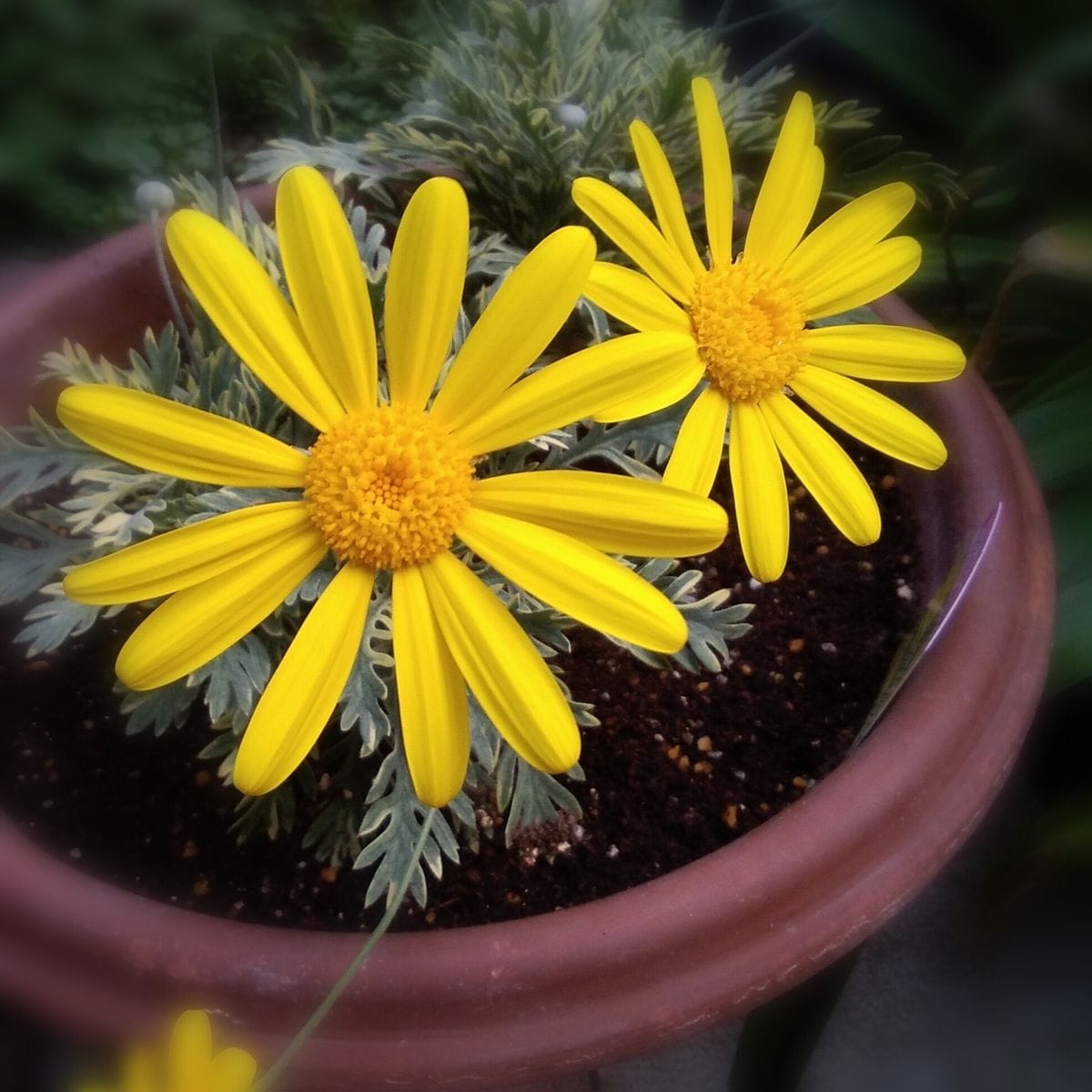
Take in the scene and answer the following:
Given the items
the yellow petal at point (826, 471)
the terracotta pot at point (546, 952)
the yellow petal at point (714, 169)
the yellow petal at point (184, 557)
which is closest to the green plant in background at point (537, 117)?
the yellow petal at point (714, 169)

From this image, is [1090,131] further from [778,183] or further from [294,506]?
[294,506]

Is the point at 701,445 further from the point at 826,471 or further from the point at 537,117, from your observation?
the point at 537,117

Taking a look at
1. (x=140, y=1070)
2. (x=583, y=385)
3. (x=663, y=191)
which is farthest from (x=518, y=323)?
(x=140, y=1070)

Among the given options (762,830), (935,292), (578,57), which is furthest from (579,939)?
(935,292)

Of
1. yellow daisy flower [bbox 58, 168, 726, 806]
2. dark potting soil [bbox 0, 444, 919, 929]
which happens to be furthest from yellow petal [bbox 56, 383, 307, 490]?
dark potting soil [bbox 0, 444, 919, 929]

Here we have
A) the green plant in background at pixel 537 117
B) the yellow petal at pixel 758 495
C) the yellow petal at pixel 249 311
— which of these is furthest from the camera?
the green plant in background at pixel 537 117

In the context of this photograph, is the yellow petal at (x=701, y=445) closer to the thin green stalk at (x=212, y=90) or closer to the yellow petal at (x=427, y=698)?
the yellow petal at (x=427, y=698)
